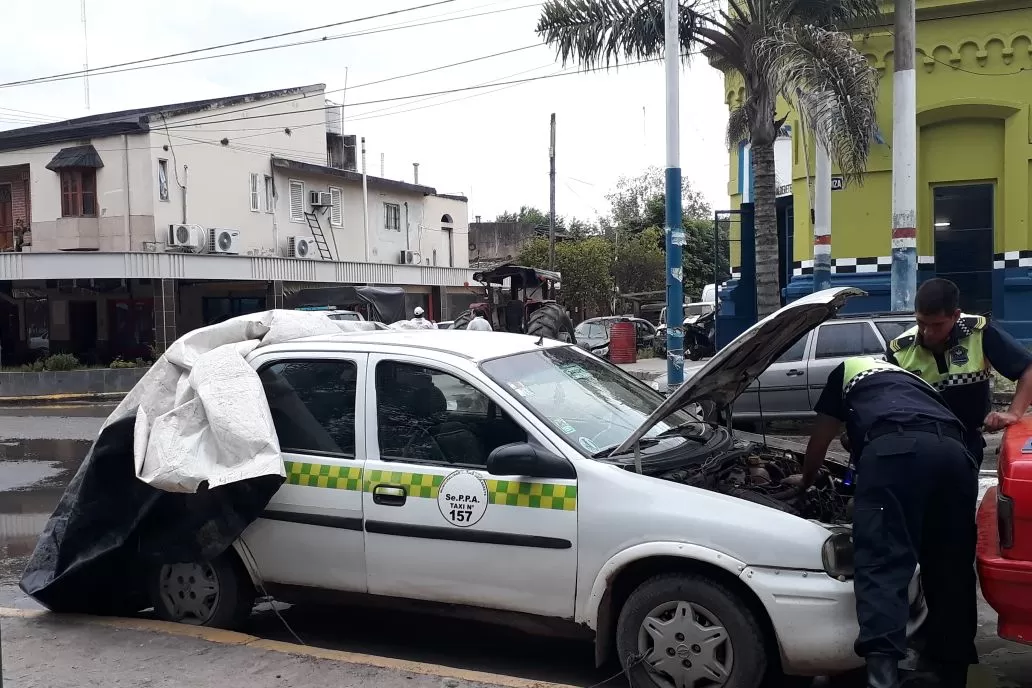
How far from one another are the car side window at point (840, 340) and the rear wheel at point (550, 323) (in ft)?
18.3

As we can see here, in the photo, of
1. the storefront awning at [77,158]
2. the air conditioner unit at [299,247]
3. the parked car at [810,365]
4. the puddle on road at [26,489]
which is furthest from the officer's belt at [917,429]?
the air conditioner unit at [299,247]

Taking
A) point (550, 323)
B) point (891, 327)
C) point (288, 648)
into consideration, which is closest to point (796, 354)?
point (891, 327)

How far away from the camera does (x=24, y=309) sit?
96.2ft

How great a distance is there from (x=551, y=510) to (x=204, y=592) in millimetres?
2082

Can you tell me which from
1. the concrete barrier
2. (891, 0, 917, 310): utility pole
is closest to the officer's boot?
(891, 0, 917, 310): utility pole

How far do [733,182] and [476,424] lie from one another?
17.5m

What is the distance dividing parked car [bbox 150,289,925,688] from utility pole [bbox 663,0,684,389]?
7.18 meters

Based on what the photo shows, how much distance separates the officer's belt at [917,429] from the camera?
3.66 meters

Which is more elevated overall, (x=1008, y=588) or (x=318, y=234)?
(x=318, y=234)

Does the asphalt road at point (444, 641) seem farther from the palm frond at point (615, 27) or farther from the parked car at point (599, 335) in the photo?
the parked car at point (599, 335)

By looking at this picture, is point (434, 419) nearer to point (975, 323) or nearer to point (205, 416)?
point (205, 416)

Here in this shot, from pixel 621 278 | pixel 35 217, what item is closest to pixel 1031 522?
pixel 35 217

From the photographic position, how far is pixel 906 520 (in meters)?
3.57

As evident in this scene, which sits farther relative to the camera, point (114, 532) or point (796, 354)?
point (796, 354)
